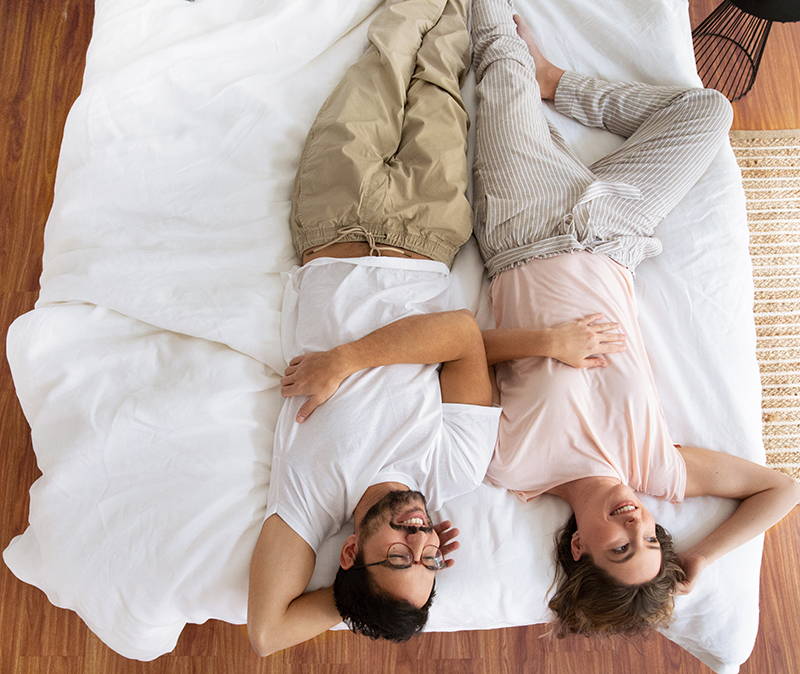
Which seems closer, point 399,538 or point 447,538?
point 399,538

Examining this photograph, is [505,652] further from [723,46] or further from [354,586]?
[723,46]

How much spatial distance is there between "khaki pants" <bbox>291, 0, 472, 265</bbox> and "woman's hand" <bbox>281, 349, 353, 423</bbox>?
0.72 ft

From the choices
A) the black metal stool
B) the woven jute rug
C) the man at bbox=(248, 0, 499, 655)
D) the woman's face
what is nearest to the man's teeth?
the woman's face

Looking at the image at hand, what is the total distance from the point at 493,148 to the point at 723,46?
98 cm

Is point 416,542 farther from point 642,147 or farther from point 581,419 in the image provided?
point 642,147

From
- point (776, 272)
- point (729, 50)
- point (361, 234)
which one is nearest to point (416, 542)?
point (361, 234)

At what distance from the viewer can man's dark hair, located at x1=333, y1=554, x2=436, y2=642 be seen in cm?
90

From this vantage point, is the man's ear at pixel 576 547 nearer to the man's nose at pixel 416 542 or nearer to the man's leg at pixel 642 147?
the man's nose at pixel 416 542

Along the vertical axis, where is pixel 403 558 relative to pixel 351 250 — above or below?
below

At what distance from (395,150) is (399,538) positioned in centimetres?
69

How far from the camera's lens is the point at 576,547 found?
1021 millimetres

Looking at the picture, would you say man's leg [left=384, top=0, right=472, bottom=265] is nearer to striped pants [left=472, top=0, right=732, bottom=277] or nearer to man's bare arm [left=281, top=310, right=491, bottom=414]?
striped pants [left=472, top=0, right=732, bottom=277]

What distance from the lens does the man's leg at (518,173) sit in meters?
1.19

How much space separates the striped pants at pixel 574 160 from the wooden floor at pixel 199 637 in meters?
0.74
